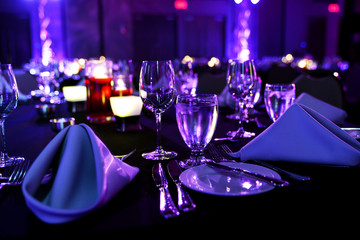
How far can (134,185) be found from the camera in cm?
70

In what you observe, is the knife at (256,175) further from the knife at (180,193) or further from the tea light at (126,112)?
the tea light at (126,112)

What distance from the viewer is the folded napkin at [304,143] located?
772 millimetres

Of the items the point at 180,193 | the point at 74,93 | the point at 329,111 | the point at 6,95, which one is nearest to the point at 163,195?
the point at 180,193

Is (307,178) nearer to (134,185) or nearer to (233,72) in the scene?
(134,185)

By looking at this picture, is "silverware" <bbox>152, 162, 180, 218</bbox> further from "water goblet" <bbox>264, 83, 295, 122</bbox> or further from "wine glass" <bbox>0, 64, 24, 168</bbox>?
"water goblet" <bbox>264, 83, 295, 122</bbox>

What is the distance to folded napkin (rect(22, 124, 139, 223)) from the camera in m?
0.54

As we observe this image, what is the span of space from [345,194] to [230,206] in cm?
27

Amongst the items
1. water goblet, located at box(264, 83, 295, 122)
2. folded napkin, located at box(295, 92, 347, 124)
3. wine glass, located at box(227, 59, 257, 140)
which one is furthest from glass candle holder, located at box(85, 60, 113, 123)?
folded napkin, located at box(295, 92, 347, 124)

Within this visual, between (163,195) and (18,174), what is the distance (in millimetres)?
353

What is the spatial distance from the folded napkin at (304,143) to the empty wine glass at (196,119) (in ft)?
0.36

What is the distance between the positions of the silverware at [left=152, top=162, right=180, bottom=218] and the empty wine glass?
0.08 metres

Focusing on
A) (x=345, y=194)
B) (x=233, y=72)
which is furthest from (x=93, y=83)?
(x=345, y=194)

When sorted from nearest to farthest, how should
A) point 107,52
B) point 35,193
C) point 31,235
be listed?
point 31,235 → point 35,193 → point 107,52

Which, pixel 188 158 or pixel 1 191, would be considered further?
pixel 188 158
